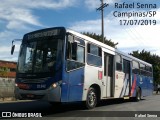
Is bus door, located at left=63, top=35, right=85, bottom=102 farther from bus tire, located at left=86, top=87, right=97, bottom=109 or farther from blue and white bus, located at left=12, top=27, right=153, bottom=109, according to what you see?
bus tire, located at left=86, top=87, right=97, bottom=109

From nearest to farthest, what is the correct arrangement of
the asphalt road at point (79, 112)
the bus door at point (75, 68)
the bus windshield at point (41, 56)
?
1. the asphalt road at point (79, 112)
2. the bus windshield at point (41, 56)
3. the bus door at point (75, 68)

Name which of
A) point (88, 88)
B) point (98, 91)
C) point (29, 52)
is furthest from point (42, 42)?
point (98, 91)

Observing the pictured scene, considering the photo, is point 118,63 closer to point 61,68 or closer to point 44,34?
point 44,34

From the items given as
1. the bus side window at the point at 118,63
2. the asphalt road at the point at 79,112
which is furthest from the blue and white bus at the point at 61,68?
the bus side window at the point at 118,63

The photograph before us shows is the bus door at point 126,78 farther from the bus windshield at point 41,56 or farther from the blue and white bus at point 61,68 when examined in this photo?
the bus windshield at point 41,56

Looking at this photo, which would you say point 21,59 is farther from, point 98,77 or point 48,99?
point 98,77

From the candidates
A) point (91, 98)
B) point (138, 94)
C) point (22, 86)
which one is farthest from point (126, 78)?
point (22, 86)

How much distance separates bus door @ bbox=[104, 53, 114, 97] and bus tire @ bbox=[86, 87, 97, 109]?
170 cm

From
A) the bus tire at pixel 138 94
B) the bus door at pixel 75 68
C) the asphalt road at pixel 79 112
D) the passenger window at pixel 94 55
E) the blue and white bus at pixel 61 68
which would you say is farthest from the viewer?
the bus tire at pixel 138 94

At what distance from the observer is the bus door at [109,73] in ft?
53.3

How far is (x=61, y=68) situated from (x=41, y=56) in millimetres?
1073

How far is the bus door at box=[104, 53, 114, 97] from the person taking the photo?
16258 millimetres

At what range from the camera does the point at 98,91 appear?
15.2m

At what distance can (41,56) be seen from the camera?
41.0 ft
